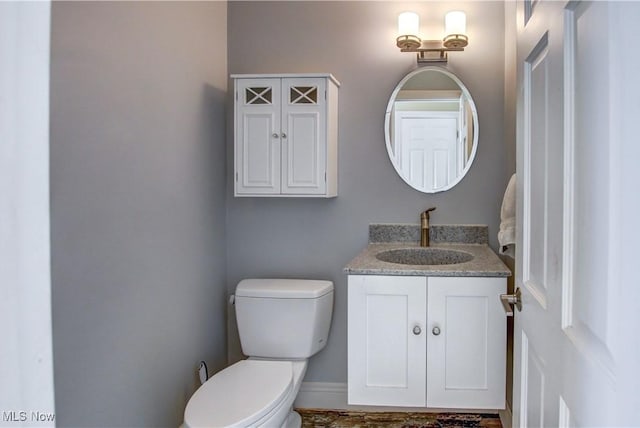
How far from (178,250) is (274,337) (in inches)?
25.1

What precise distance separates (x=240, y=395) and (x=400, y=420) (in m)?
1.09

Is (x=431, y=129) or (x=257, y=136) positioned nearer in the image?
(x=257, y=136)

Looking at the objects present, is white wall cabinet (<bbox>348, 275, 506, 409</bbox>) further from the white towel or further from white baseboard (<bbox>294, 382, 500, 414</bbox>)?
white baseboard (<bbox>294, 382, 500, 414</bbox>)

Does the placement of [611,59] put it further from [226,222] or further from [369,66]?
[226,222]

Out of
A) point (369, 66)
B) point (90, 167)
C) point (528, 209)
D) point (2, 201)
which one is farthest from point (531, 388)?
point (369, 66)

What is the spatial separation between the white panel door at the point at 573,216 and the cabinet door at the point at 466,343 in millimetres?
754

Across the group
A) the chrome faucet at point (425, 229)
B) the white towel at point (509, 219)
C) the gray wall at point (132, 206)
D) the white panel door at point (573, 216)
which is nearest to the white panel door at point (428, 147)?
the chrome faucet at point (425, 229)

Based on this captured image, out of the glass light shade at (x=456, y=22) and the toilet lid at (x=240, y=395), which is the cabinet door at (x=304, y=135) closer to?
the glass light shade at (x=456, y=22)

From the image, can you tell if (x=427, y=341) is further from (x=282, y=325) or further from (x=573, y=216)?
(x=573, y=216)

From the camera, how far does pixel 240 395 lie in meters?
1.83

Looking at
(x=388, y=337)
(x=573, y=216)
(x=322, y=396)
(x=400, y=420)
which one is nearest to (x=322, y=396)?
(x=322, y=396)

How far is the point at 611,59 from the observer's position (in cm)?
64

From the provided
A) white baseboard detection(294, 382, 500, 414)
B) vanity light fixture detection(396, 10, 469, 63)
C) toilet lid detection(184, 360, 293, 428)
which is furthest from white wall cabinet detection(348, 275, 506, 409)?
vanity light fixture detection(396, 10, 469, 63)

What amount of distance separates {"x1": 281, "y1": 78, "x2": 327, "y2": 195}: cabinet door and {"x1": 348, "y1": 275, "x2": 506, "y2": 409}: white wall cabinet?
654 mm
